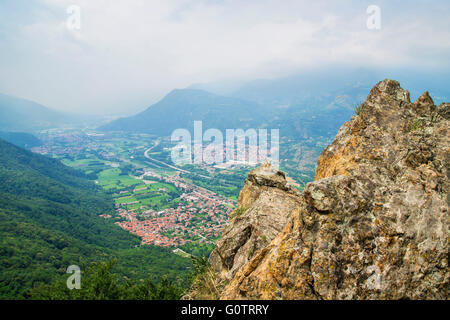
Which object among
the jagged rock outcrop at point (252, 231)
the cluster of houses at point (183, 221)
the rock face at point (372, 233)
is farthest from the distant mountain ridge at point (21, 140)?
the rock face at point (372, 233)

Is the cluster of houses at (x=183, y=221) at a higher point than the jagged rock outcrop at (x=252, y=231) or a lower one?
lower

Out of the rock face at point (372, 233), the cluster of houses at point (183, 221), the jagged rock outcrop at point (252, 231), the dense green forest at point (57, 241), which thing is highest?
the rock face at point (372, 233)

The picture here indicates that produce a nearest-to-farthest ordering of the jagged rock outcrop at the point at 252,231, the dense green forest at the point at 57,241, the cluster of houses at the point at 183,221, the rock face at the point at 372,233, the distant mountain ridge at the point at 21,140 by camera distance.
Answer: the rock face at the point at 372,233 → the jagged rock outcrop at the point at 252,231 → the dense green forest at the point at 57,241 → the cluster of houses at the point at 183,221 → the distant mountain ridge at the point at 21,140

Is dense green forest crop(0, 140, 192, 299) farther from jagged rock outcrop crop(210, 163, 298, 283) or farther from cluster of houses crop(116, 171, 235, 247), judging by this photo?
cluster of houses crop(116, 171, 235, 247)

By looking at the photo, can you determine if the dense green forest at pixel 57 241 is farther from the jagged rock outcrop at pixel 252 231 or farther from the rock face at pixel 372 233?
the rock face at pixel 372 233

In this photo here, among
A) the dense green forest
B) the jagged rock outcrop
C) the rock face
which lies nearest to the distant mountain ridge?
the dense green forest

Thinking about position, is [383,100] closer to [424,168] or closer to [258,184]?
[424,168]

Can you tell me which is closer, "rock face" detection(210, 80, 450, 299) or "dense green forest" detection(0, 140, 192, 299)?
"rock face" detection(210, 80, 450, 299)

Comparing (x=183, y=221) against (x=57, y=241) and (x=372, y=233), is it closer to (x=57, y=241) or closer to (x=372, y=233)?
(x=57, y=241)

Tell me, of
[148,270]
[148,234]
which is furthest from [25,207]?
[148,270]
